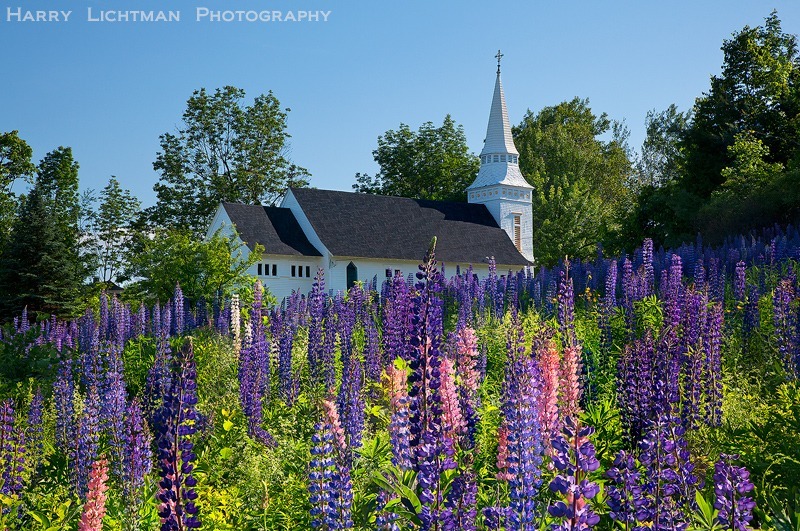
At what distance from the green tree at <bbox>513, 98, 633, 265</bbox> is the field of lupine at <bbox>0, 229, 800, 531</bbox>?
39330 millimetres

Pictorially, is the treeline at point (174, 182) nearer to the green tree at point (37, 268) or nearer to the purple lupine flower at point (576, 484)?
the green tree at point (37, 268)

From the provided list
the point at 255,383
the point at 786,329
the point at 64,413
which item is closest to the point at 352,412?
the point at 255,383

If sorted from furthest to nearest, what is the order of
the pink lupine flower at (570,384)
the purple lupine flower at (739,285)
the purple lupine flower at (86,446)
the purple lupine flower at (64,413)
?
the purple lupine flower at (739,285), the purple lupine flower at (64,413), the purple lupine flower at (86,446), the pink lupine flower at (570,384)

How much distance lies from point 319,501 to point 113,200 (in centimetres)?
5447

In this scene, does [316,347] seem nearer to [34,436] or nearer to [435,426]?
[34,436]

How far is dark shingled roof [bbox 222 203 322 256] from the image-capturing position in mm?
43856

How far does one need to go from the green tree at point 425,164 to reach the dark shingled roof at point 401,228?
31.2ft

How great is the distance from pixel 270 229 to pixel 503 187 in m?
16.2

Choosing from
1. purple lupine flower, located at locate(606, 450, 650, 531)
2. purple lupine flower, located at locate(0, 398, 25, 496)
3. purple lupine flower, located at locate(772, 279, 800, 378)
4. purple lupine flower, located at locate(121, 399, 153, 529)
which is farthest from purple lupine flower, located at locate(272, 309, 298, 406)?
purple lupine flower, located at locate(606, 450, 650, 531)

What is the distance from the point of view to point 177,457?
3.55m

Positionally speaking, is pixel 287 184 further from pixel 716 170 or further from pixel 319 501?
pixel 319 501

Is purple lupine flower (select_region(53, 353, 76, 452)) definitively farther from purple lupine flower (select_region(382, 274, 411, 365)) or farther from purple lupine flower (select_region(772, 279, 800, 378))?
purple lupine flower (select_region(772, 279, 800, 378))

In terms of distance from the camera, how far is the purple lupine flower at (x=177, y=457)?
11.5 feet

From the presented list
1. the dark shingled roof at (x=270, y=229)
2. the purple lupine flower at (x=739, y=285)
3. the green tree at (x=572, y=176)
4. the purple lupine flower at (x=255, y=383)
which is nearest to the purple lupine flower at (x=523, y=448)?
the purple lupine flower at (x=255, y=383)
